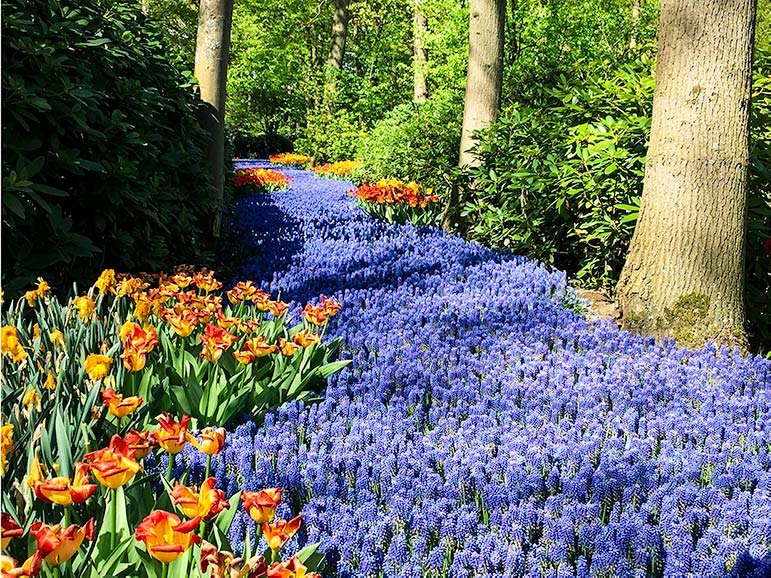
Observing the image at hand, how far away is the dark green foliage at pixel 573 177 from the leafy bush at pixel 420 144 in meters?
1.04

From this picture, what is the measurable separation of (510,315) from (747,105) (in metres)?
1.80

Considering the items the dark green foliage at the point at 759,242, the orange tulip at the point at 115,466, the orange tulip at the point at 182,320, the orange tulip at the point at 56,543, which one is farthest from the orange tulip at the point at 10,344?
the dark green foliage at the point at 759,242

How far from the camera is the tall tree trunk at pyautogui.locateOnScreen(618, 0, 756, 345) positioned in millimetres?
3943

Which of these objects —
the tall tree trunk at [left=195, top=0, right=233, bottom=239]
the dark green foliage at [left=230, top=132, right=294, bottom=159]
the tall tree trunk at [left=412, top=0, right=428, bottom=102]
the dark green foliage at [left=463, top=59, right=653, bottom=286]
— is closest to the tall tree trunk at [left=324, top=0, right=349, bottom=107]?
the tall tree trunk at [left=412, top=0, right=428, bottom=102]

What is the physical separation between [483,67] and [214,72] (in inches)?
125

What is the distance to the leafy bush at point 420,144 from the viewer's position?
9.50m

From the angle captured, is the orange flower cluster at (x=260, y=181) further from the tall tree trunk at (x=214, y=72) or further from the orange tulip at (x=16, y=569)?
the orange tulip at (x=16, y=569)

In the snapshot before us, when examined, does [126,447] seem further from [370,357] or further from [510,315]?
[510,315]

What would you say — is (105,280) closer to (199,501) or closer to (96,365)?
(96,365)

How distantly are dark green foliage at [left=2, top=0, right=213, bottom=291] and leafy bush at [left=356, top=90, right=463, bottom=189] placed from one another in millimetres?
3767

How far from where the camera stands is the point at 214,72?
6.34m

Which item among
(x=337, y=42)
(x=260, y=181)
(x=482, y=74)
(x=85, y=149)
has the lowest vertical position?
(x=260, y=181)

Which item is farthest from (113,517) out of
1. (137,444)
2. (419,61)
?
(419,61)

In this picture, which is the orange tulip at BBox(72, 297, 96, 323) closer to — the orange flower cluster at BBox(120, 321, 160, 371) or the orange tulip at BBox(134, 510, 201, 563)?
the orange flower cluster at BBox(120, 321, 160, 371)
